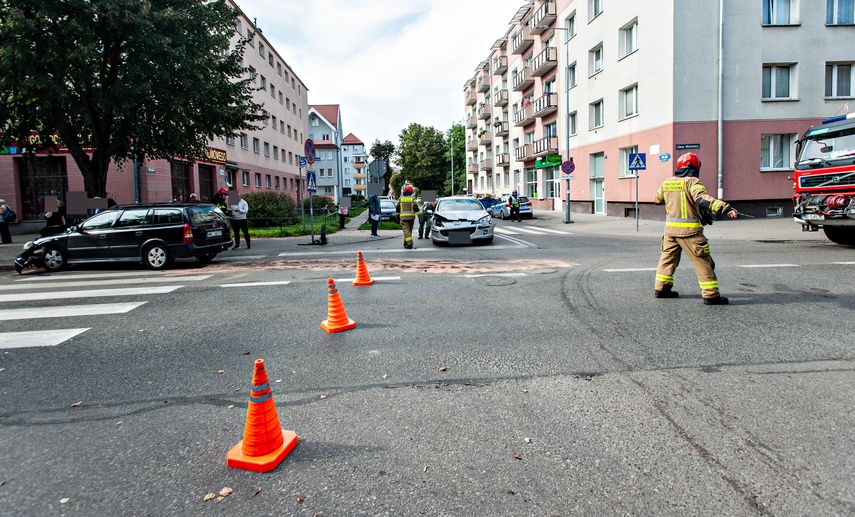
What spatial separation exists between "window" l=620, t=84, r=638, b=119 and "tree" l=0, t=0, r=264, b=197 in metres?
17.8

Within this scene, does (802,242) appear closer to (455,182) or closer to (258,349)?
(258,349)

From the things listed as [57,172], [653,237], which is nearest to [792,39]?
[653,237]

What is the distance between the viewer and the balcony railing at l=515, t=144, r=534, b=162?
4081 centimetres

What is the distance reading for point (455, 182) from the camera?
78.5 metres

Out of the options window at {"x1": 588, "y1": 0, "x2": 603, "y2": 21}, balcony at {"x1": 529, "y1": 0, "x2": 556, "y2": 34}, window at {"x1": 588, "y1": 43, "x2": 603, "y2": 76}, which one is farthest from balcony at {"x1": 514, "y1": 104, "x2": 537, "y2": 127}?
window at {"x1": 588, "y1": 0, "x2": 603, "y2": 21}

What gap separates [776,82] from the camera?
21844 millimetres

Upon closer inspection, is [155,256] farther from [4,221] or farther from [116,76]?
[4,221]

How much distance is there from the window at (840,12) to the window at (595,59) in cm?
980

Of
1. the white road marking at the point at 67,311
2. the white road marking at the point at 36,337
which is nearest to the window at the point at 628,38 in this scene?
the white road marking at the point at 67,311

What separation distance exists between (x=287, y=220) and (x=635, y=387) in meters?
21.8

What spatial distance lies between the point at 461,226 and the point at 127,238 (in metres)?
8.30

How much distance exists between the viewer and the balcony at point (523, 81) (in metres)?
39.7

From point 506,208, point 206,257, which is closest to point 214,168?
point 506,208

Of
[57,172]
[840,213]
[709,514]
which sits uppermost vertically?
[57,172]
